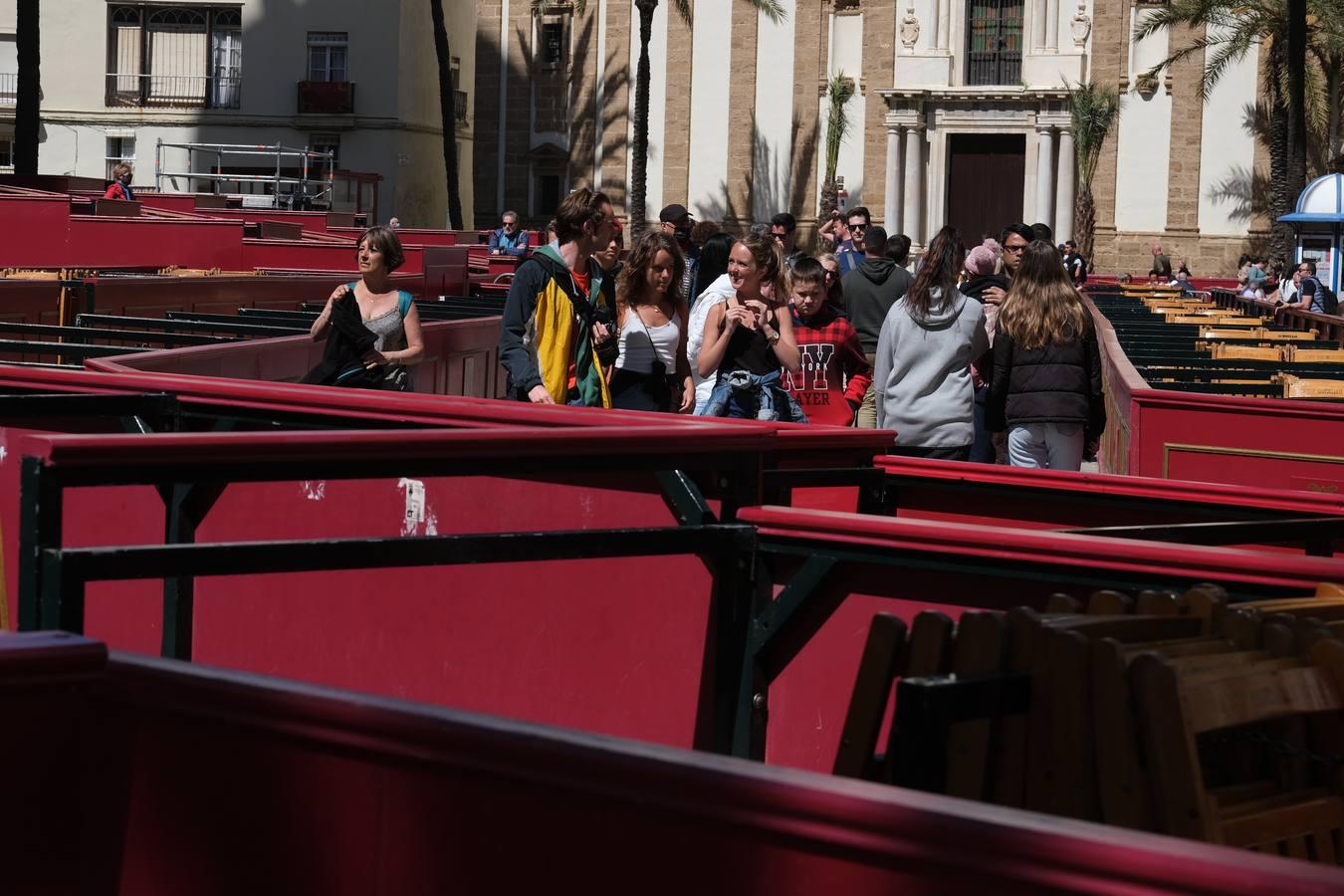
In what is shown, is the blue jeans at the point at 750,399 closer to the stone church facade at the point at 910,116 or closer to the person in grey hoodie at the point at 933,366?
the person in grey hoodie at the point at 933,366

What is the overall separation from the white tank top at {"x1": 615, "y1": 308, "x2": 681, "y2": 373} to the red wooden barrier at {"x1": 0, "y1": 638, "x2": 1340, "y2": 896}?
520 centimetres

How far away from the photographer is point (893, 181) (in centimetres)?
5328

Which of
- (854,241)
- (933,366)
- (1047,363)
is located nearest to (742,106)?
(854,241)

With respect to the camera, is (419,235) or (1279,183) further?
(1279,183)

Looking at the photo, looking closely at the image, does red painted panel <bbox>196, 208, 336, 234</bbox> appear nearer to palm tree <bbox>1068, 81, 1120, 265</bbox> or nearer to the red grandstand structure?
palm tree <bbox>1068, 81, 1120, 265</bbox>

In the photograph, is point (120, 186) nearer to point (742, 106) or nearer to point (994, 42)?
point (742, 106)

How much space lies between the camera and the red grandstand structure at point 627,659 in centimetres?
226

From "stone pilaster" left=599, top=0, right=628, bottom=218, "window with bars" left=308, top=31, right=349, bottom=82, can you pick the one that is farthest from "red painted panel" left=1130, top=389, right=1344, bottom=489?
"window with bars" left=308, top=31, right=349, bottom=82

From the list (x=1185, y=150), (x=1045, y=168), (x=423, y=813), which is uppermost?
(x=1185, y=150)

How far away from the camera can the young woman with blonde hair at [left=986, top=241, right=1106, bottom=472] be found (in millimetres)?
8516

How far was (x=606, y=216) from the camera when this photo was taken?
25.2ft

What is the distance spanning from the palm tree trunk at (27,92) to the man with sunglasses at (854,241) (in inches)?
771

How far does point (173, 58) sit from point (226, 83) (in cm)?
188

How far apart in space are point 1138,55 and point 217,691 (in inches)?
2071
